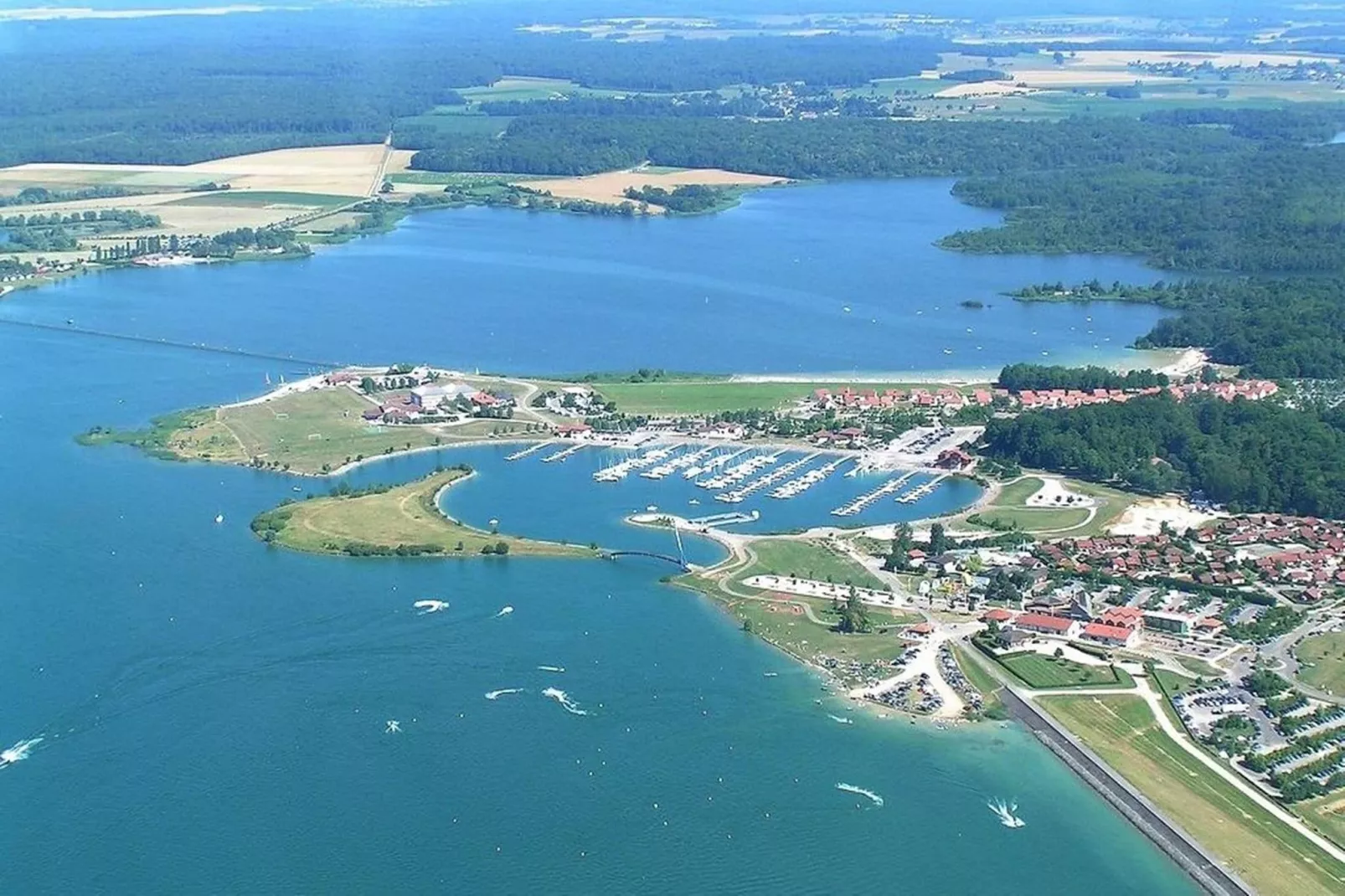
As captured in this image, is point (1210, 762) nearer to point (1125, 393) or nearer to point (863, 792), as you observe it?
point (863, 792)

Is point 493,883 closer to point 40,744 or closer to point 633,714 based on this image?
point 633,714

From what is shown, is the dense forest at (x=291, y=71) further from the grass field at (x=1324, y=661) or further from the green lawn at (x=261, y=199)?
the grass field at (x=1324, y=661)

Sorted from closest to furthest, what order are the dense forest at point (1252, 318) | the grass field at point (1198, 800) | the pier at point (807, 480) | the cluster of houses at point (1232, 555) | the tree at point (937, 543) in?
the grass field at point (1198, 800), the cluster of houses at point (1232, 555), the tree at point (937, 543), the pier at point (807, 480), the dense forest at point (1252, 318)

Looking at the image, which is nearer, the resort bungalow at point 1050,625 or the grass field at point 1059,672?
the grass field at point 1059,672

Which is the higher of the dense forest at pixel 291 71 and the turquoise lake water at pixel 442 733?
the dense forest at pixel 291 71

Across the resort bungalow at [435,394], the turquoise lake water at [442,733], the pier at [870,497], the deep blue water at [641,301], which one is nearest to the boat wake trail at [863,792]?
the turquoise lake water at [442,733]

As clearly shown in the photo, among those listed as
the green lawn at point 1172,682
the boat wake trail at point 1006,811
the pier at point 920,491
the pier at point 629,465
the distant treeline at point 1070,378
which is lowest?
the boat wake trail at point 1006,811

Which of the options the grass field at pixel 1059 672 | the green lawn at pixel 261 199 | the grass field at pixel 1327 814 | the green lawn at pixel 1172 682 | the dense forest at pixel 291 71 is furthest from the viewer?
the dense forest at pixel 291 71
